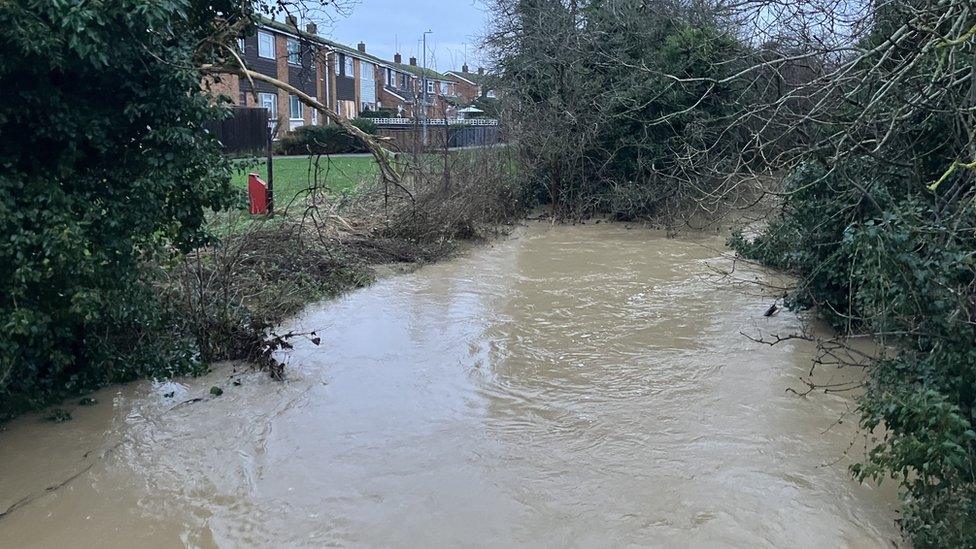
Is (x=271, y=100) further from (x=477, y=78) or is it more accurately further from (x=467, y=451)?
(x=467, y=451)

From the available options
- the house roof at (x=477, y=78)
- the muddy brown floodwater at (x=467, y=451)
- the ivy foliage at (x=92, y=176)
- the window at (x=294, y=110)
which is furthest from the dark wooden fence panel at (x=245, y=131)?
Answer: the window at (x=294, y=110)

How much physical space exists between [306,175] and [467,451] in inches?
557

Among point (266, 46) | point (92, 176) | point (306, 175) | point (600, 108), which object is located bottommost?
point (306, 175)

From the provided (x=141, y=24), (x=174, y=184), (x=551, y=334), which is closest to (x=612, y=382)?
(x=551, y=334)

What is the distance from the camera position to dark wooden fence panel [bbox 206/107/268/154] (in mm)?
15734

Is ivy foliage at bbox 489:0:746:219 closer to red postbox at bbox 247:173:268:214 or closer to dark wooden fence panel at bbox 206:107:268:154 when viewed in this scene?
dark wooden fence panel at bbox 206:107:268:154

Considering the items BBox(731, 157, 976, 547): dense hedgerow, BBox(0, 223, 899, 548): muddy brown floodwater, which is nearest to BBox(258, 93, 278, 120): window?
BBox(0, 223, 899, 548): muddy brown floodwater

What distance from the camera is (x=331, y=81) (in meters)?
45.0

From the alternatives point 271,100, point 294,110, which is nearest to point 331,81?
point 294,110

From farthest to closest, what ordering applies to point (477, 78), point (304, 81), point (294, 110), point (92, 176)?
1. point (294, 110)
2. point (477, 78)
3. point (304, 81)
4. point (92, 176)

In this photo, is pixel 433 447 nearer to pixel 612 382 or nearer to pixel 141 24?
pixel 612 382

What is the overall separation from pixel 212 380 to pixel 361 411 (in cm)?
167

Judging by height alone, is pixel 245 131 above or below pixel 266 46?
below

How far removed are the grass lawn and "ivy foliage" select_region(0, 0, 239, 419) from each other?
0.88 metres
